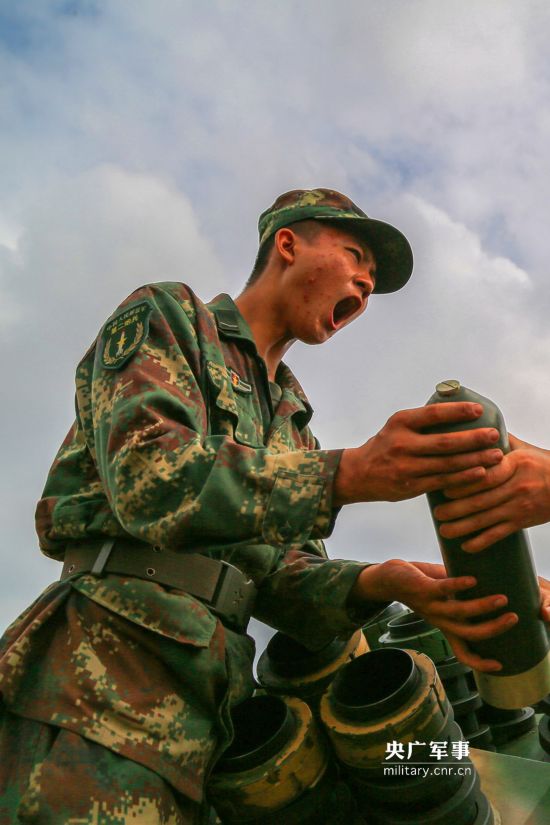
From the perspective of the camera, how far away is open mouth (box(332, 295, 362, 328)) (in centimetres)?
386

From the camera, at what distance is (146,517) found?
2.22 meters

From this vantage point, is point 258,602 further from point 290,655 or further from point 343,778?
point 343,778

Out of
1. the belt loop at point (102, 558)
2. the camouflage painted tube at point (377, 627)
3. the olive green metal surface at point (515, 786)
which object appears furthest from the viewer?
the camouflage painted tube at point (377, 627)

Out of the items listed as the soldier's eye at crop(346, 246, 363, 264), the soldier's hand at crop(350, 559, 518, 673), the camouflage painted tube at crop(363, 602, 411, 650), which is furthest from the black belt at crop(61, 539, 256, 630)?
the camouflage painted tube at crop(363, 602, 411, 650)

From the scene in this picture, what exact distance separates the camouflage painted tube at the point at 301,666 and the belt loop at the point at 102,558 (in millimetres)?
1393

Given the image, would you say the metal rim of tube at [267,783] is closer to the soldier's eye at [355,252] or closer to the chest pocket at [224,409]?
the chest pocket at [224,409]

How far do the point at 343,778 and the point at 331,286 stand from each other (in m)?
2.48

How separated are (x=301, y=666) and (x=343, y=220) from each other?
2.45m

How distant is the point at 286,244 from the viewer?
3973mm

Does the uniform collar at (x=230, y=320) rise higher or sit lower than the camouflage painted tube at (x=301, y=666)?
higher

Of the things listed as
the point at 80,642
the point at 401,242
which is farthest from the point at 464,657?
the point at 401,242

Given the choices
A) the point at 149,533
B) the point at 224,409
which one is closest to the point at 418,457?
the point at 149,533

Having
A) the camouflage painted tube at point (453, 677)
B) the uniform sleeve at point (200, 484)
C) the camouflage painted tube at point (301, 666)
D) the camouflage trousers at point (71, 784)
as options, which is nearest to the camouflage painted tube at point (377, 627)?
the camouflage painted tube at point (453, 677)

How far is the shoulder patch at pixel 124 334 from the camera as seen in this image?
261 cm
